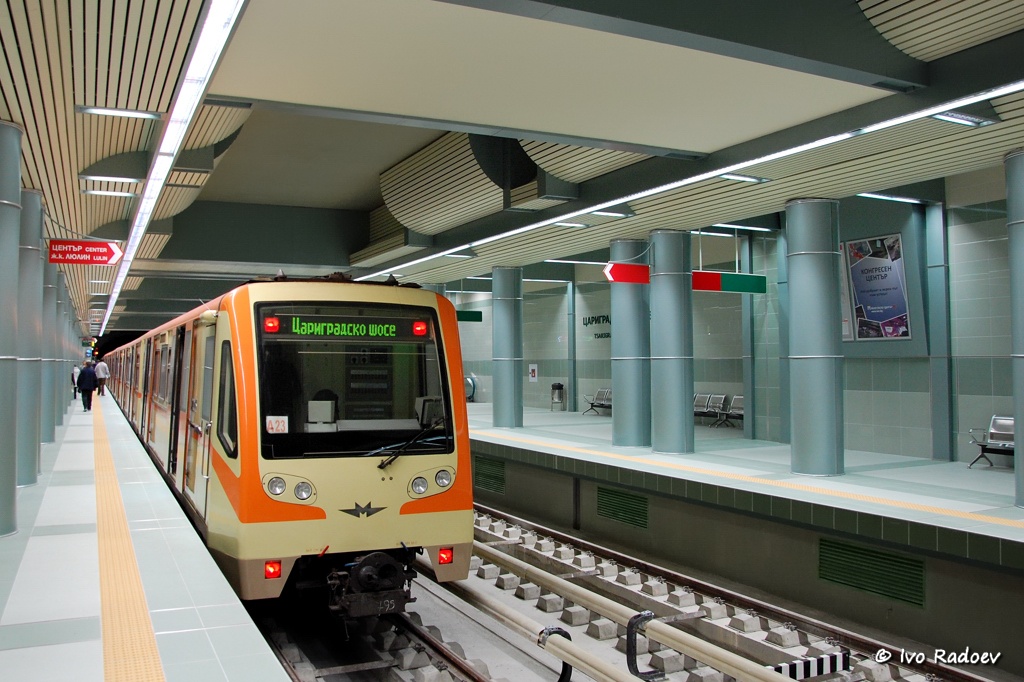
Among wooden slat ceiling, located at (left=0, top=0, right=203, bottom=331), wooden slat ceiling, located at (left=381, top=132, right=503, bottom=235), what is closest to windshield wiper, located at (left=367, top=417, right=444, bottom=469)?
wooden slat ceiling, located at (left=0, top=0, right=203, bottom=331)

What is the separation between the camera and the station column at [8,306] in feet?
22.2

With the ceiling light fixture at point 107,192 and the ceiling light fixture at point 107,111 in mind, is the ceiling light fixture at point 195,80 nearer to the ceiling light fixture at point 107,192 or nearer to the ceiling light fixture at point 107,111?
the ceiling light fixture at point 107,111

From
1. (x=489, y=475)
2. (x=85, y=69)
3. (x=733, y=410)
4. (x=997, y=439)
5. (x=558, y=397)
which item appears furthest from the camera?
(x=558, y=397)

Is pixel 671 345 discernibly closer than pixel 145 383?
Yes

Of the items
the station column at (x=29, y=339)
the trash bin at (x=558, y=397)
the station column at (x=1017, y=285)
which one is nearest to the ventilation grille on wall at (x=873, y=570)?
the station column at (x=1017, y=285)

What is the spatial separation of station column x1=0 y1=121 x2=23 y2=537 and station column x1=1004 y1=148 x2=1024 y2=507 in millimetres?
8928

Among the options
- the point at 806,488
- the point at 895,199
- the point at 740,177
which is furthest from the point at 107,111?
the point at 895,199

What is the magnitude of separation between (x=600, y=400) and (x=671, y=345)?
890cm

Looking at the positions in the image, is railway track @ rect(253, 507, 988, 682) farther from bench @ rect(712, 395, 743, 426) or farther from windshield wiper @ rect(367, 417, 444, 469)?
bench @ rect(712, 395, 743, 426)

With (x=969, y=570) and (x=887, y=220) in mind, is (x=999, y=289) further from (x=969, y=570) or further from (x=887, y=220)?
(x=969, y=570)

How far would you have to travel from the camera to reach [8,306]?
6.95m

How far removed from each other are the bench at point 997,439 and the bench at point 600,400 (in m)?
10.8

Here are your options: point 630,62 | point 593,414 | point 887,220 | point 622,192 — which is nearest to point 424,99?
point 630,62

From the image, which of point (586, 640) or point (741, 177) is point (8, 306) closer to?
point (586, 640)
